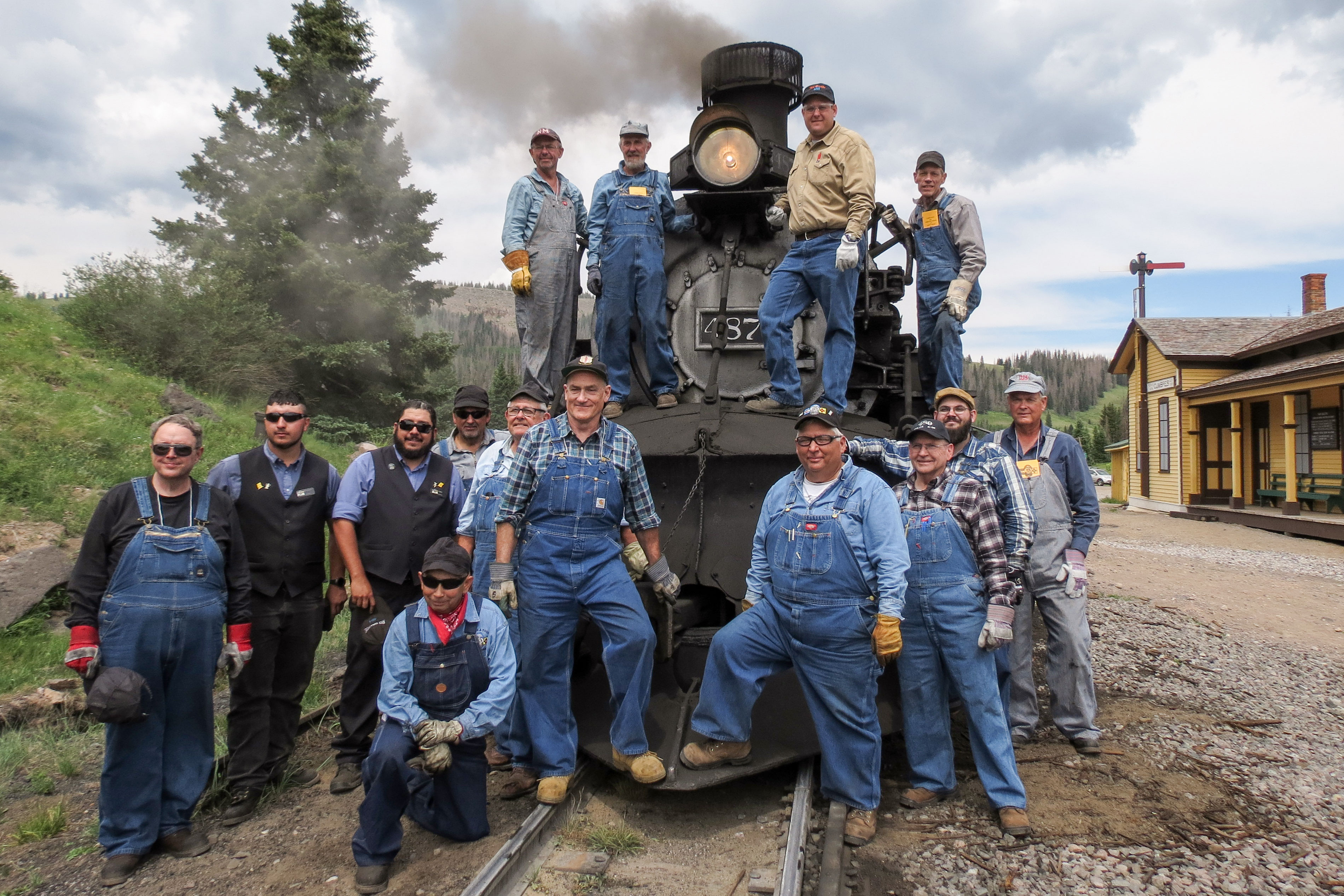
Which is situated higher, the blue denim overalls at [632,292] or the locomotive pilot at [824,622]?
the blue denim overalls at [632,292]

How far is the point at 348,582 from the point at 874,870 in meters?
2.89

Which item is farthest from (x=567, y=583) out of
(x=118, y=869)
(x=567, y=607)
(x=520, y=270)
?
(x=520, y=270)

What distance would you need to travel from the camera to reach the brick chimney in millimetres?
25312

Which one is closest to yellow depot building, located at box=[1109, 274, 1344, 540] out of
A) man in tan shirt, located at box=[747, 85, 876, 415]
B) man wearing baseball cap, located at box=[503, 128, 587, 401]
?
man in tan shirt, located at box=[747, 85, 876, 415]

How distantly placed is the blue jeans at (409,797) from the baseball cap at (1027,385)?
→ 136 inches

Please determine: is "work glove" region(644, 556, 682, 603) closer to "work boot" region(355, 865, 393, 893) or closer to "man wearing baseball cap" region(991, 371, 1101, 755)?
"work boot" region(355, 865, 393, 893)

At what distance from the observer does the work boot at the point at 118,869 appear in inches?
133

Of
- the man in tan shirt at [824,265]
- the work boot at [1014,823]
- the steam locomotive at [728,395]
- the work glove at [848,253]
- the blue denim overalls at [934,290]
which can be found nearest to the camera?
the work boot at [1014,823]

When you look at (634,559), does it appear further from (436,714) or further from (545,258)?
(545,258)

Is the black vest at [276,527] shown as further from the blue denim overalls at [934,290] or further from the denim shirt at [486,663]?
the blue denim overalls at [934,290]

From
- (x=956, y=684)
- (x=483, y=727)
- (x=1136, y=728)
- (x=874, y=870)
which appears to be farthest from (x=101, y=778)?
(x=1136, y=728)

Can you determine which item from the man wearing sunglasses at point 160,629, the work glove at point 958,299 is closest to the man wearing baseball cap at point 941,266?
the work glove at point 958,299

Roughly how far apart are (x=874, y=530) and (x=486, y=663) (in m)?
1.80

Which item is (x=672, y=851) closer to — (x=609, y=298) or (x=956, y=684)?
(x=956, y=684)
